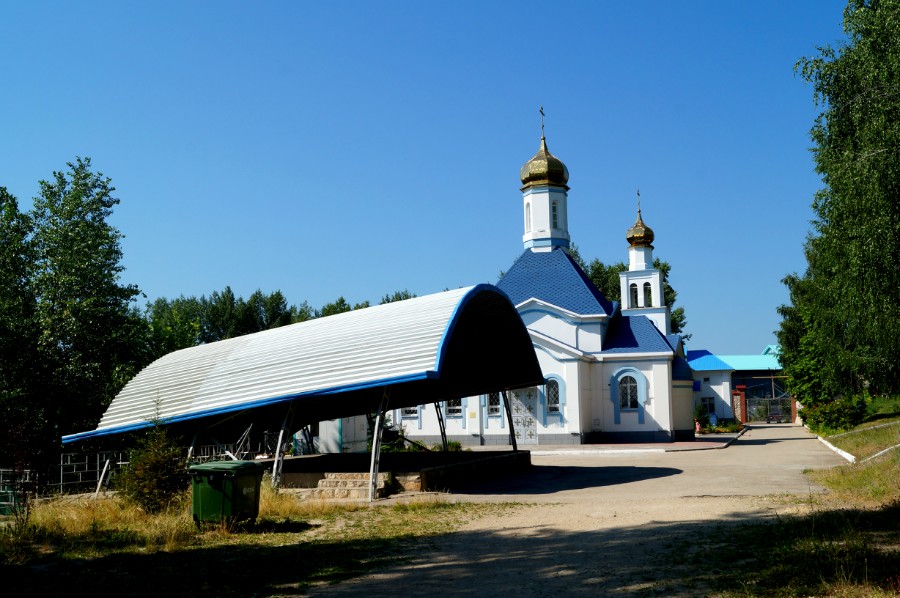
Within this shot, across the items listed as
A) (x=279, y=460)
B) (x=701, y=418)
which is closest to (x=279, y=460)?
(x=279, y=460)

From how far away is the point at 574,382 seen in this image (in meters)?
33.6

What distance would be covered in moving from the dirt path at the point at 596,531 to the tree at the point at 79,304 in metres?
14.3

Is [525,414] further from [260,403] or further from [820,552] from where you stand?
[820,552]

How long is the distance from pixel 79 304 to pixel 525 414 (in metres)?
18.2

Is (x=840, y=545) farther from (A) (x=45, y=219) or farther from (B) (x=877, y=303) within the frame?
(A) (x=45, y=219)

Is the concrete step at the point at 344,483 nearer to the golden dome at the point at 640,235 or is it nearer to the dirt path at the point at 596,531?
the dirt path at the point at 596,531

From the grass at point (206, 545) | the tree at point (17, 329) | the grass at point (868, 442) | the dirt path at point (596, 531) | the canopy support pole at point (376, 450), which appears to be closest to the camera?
the dirt path at point (596, 531)

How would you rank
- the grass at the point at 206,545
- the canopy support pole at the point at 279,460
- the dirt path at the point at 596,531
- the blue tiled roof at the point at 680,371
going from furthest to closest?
1. the blue tiled roof at the point at 680,371
2. the canopy support pole at the point at 279,460
3. the grass at the point at 206,545
4. the dirt path at the point at 596,531

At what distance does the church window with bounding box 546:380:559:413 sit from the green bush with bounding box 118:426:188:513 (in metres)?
22.4

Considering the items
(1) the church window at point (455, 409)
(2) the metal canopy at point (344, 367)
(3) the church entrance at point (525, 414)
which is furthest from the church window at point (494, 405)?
(2) the metal canopy at point (344, 367)

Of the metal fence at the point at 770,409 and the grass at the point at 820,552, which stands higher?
the grass at the point at 820,552

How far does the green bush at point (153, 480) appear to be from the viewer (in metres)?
13.3

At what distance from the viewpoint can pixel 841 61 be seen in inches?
712

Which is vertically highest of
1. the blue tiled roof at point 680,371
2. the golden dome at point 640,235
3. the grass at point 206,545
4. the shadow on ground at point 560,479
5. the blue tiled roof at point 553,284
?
the golden dome at point 640,235
